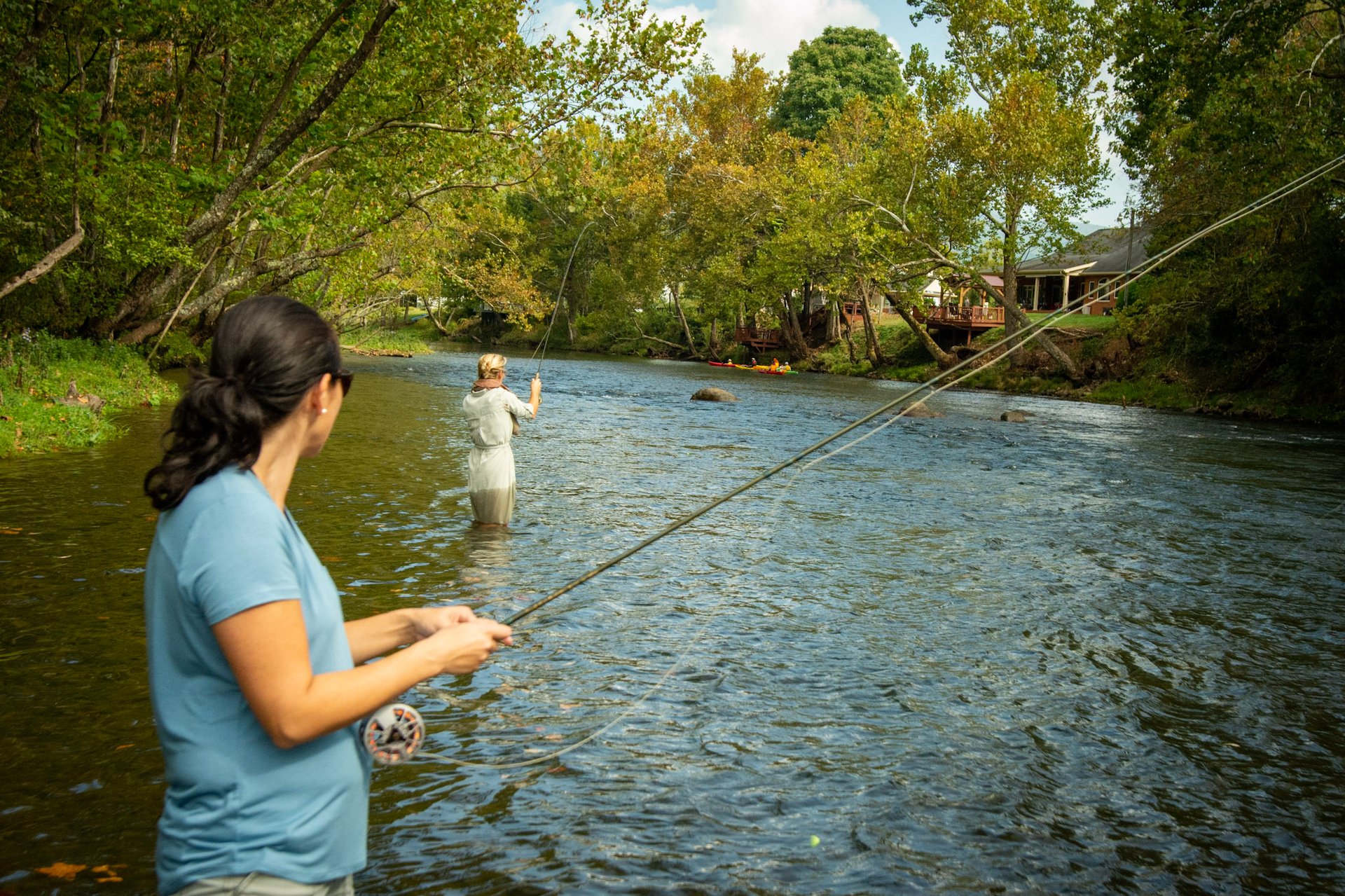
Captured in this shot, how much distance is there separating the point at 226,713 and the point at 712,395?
30890 millimetres

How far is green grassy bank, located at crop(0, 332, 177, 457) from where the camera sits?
14.5 metres

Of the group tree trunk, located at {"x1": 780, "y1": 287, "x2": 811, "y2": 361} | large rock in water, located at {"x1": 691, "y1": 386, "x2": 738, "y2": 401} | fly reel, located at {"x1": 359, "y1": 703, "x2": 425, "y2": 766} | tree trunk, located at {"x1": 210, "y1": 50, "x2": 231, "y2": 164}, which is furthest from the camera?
tree trunk, located at {"x1": 780, "y1": 287, "x2": 811, "y2": 361}

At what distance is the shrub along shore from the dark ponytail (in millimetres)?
5778

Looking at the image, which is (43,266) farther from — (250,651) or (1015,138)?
(1015,138)

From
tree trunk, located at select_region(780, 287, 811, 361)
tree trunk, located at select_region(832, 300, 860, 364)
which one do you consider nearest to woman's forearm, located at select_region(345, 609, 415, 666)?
tree trunk, located at select_region(832, 300, 860, 364)

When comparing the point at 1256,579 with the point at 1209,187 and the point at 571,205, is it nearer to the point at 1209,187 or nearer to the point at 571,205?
the point at 571,205

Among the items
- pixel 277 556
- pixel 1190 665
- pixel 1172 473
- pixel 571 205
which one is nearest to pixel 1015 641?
pixel 1190 665

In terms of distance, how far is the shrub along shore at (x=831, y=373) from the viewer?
50.5ft

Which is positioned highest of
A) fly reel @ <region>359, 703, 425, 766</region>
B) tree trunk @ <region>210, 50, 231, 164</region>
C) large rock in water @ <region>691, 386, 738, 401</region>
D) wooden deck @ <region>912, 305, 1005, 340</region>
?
tree trunk @ <region>210, 50, 231, 164</region>

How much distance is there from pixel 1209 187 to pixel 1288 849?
3032cm

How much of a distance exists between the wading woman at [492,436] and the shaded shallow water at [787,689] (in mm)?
462

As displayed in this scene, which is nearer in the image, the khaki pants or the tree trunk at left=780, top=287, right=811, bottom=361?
the khaki pants

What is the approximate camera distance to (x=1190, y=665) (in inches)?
294

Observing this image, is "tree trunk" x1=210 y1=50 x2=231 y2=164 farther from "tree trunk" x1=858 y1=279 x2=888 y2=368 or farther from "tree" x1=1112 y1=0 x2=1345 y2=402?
"tree trunk" x1=858 y1=279 x2=888 y2=368
